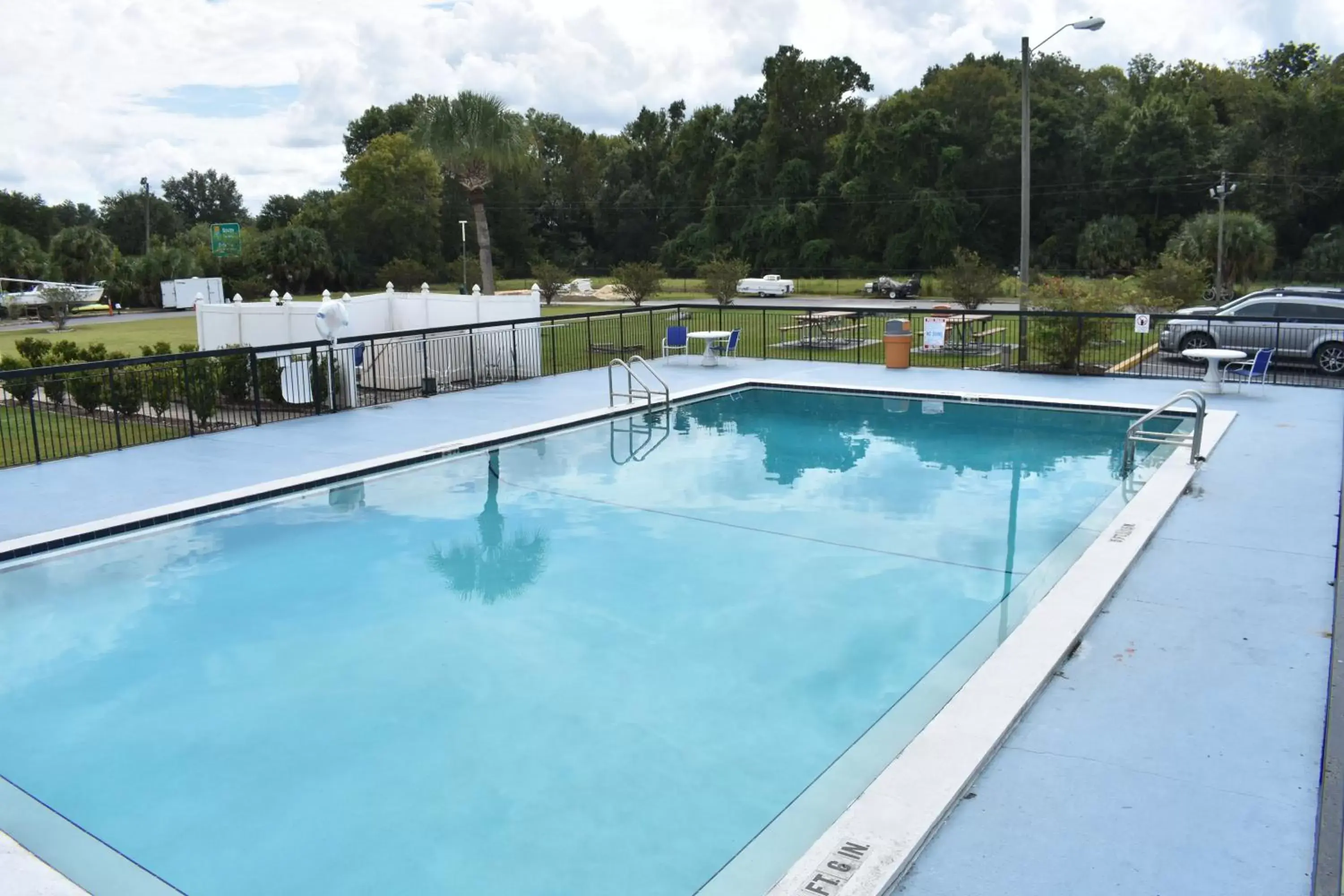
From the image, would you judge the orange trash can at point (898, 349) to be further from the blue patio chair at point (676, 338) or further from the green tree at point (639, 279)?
the green tree at point (639, 279)

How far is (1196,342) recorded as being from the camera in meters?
19.6

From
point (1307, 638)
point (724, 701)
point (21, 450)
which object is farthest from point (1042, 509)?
point (21, 450)

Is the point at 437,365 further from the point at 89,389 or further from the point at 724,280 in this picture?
the point at 724,280

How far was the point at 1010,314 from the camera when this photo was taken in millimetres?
18094

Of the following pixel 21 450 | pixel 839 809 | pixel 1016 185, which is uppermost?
pixel 1016 185

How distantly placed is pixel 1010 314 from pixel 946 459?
6.50 metres

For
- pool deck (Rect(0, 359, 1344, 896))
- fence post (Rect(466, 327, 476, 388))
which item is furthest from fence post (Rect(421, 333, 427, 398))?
pool deck (Rect(0, 359, 1344, 896))

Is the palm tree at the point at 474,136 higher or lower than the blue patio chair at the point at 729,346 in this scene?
higher

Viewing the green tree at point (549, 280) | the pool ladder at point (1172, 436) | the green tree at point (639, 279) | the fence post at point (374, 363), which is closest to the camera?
the pool ladder at point (1172, 436)

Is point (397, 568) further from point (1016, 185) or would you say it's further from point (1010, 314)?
point (1016, 185)

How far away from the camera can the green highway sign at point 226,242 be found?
59188 mm

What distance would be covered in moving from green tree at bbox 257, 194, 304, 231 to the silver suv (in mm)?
67719

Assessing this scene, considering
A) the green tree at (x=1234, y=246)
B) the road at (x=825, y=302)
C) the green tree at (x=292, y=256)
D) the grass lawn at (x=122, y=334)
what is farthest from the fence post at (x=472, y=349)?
the green tree at (x=292, y=256)

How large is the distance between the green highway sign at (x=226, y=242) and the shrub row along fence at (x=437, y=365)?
41.7 m
